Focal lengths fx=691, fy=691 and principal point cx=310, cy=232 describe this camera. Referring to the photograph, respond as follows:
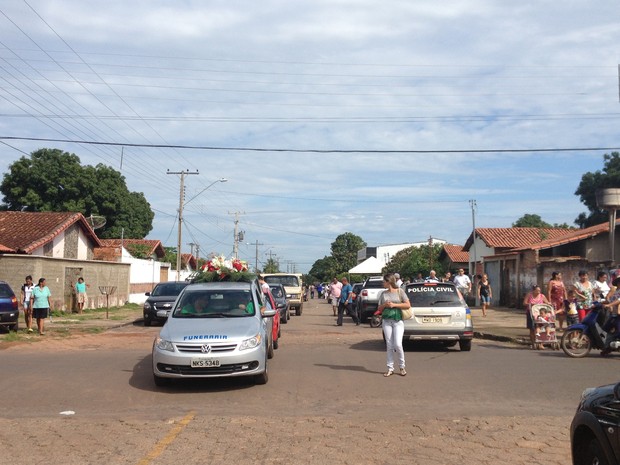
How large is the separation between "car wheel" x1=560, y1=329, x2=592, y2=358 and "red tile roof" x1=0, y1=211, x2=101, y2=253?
78.9 ft

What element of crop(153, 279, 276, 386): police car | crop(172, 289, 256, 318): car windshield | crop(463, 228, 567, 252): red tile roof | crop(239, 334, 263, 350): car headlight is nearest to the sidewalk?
crop(172, 289, 256, 318): car windshield

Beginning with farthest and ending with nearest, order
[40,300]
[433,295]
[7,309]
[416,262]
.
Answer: [416,262], [7,309], [40,300], [433,295]

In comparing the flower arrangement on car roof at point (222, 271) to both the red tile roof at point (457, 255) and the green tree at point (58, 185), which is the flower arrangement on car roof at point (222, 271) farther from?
the green tree at point (58, 185)

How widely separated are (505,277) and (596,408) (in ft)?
108

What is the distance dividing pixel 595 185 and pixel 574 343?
5018 cm

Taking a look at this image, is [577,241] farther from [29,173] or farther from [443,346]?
[29,173]

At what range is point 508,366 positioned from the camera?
12633mm

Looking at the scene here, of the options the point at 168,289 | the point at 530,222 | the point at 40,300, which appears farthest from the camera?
the point at 530,222

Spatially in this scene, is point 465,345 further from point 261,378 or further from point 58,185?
point 58,185

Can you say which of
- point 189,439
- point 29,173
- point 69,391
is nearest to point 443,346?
point 69,391

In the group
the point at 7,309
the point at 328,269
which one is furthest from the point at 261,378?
the point at 328,269

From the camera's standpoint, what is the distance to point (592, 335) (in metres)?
13.9

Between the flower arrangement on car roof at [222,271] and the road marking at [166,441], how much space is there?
278 inches

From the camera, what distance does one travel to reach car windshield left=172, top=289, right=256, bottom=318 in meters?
11.5
